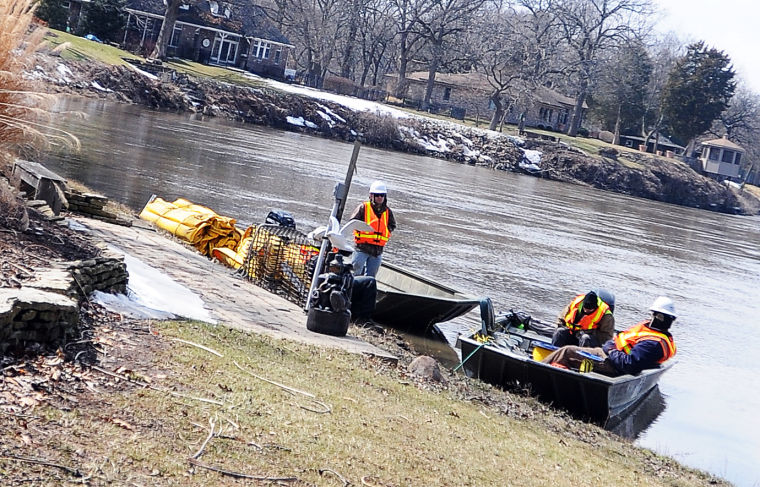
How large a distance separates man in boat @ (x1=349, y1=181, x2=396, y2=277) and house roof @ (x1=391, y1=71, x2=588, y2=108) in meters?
78.2

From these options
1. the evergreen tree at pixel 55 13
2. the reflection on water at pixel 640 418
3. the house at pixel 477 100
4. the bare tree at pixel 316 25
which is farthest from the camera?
the house at pixel 477 100

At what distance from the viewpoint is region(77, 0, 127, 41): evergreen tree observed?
211 feet

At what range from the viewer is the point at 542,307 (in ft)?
70.6

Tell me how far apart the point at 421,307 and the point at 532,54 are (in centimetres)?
7799

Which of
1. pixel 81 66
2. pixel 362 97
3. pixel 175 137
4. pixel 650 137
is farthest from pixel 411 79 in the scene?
pixel 175 137

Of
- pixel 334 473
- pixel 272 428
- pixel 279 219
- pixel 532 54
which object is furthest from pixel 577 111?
pixel 334 473

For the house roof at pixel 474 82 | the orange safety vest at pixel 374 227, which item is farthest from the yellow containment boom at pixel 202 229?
the house roof at pixel 474 82

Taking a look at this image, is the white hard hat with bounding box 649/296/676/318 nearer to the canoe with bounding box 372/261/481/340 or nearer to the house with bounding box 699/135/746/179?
the canoe with bounding box 372/261/481/340

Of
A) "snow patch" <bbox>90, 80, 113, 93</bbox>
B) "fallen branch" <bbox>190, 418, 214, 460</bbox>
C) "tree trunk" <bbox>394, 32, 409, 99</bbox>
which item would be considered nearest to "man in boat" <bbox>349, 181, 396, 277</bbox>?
"fallen branch" <bbox>190, 418, 214, 460</bbox>

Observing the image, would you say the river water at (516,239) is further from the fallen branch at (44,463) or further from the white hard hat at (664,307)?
the fallen branch at (44,463)

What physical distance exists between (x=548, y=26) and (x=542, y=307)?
7674cm

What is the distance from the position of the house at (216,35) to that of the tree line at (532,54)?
738cm

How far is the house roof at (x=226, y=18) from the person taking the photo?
243 feet

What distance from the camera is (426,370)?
35.5 feet
